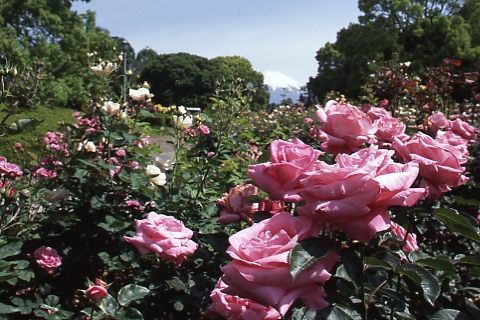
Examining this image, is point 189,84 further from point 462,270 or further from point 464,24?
point 462,270

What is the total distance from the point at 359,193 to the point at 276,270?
0.54 ft

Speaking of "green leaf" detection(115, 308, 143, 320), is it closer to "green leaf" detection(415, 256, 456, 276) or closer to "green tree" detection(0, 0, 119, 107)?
"green leaf" detection(415, 256, 456, 276)

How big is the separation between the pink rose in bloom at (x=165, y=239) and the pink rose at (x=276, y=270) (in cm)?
63

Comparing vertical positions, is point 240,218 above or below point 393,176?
below

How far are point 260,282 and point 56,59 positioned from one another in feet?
64.9

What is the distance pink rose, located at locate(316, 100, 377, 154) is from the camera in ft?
3.34

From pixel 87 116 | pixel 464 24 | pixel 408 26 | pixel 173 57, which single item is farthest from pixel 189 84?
pixel 87 116

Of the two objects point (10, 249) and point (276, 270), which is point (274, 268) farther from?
point (10, 249)

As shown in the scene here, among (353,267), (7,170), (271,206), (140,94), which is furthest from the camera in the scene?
(140,94)

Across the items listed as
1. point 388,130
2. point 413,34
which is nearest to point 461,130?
point 388,130

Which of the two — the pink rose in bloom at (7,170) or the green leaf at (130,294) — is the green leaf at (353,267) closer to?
the green leaf at (130,294)

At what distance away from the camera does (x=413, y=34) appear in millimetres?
23531

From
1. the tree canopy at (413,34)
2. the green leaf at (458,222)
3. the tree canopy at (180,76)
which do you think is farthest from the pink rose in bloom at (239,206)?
the tree canopy at (180,76)

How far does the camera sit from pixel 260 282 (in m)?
0.64
